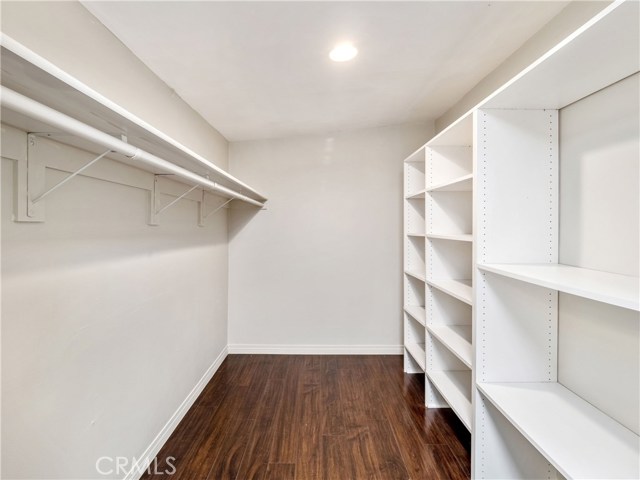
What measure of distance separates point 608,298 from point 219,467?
72.8 inches

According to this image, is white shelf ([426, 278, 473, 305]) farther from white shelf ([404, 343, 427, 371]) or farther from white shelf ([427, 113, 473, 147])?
white shelf ([427, 113, 473, 147])

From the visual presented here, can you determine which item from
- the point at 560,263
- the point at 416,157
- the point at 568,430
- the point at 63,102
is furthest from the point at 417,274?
the point at 63,102

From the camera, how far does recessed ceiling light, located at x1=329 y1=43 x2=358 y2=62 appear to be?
154 centimetres

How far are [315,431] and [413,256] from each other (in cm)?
156

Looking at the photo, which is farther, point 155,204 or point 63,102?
point 155,204

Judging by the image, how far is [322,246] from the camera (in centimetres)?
306

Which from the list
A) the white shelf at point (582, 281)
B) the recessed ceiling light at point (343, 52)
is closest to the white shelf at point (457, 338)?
the white shelf at point (582, 281)

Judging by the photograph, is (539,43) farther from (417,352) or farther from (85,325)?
(85,325)

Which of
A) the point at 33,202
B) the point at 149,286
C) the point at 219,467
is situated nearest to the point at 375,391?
the point at 219,467

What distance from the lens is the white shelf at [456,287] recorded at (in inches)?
64.3

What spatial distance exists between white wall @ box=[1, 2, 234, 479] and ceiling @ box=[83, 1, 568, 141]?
20 centimetres

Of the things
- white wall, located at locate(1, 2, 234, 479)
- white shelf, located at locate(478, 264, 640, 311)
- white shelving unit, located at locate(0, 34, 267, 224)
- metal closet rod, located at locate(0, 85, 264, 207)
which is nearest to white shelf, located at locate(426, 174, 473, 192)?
white shelf, located at locate(478, 264, 640, 311)

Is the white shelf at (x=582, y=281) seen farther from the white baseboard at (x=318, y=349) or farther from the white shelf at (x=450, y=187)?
the white baseboard at (x=318, y=349)

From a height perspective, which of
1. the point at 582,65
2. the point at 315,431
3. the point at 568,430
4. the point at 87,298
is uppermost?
the point at 582,65
